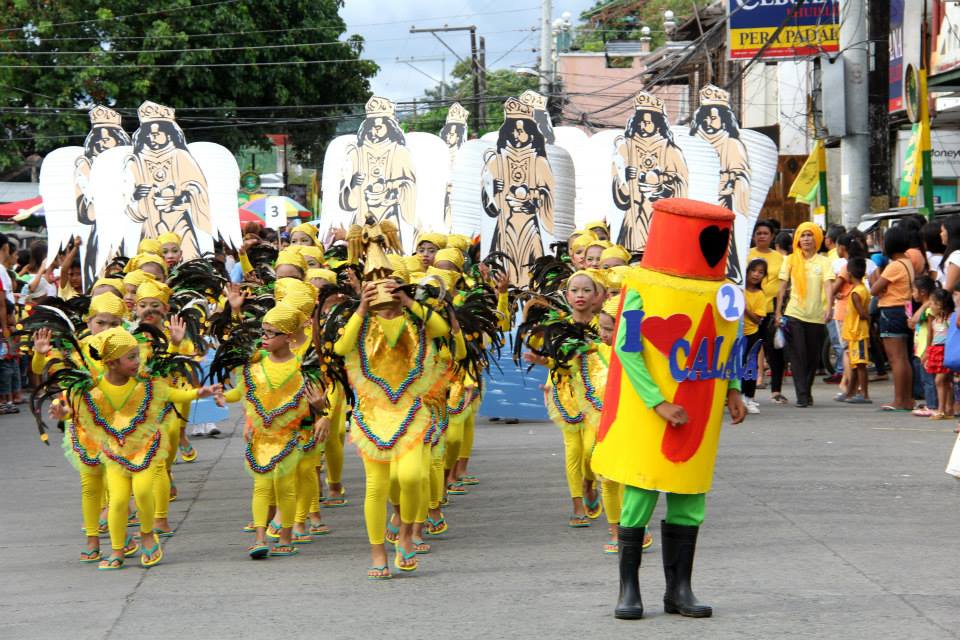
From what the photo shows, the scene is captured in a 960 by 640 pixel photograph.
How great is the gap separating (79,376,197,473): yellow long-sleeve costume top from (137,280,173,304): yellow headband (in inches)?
56.4

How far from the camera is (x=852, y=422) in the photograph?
1421cm

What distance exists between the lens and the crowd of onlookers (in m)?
14.2

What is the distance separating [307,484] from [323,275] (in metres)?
1.48

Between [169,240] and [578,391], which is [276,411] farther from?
[169,240]

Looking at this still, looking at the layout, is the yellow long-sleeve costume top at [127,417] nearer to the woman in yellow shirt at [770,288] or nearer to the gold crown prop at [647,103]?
the gold crown prop at [647,103]

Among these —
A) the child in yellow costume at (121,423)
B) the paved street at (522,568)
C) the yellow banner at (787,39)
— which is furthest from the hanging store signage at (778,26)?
the child in yellow costume at (121,423)

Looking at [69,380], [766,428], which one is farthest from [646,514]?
[766,428]

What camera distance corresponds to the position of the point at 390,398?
25.9 ft

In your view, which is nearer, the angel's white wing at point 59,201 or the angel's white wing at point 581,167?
the angel's white wing at point 59,201

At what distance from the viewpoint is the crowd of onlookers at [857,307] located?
14.2 metres

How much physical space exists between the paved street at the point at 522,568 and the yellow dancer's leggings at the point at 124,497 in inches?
9.8

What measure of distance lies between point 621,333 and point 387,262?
83.6 inches

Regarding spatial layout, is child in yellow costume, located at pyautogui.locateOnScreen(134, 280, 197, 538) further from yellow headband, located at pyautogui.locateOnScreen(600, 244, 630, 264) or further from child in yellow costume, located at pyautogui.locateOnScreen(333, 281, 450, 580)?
yellow headband, located at pyautogui.locateOnScreen(600, 244, 630, 264)

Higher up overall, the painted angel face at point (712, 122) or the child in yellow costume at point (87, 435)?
the painted angel face at point (712, 122)
